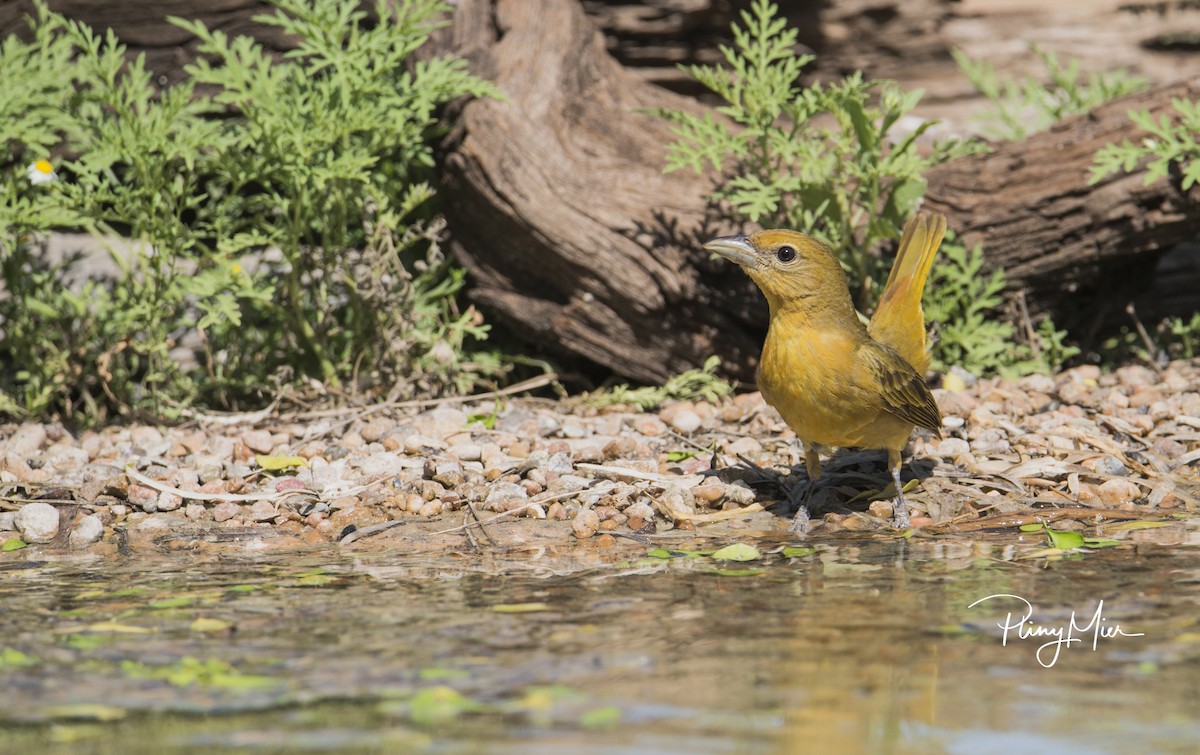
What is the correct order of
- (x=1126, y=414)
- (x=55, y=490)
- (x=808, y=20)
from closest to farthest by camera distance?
(x=55, y=490)
(x=1126, y=414)
(x=808, y=20)

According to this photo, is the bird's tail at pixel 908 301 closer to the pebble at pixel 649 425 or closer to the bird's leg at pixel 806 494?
the bird's leg at pixel 806 494

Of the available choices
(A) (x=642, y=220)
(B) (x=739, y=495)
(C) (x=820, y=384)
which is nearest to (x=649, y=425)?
(B) (x=739, y=495)

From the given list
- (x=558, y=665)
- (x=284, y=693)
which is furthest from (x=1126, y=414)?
(x=284, y=693)

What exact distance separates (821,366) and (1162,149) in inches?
103

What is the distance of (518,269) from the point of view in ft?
22.5

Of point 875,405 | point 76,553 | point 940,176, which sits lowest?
point 76,553

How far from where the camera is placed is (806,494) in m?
5.23

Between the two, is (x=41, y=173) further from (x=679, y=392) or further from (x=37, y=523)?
(x=679, y=392)

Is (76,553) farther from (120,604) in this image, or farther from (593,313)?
(593,313)

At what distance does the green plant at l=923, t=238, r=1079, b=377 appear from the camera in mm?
6641

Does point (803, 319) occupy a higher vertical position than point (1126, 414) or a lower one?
higher

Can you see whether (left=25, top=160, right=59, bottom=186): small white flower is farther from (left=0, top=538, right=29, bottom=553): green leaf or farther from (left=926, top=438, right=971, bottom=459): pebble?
(left=926, top=438, right=971, bottom=459): pebble

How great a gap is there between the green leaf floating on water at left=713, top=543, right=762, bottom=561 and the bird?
451 millimetres

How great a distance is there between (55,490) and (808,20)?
597cm
